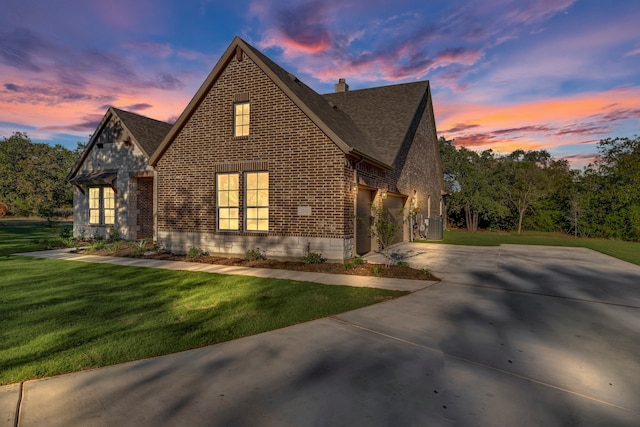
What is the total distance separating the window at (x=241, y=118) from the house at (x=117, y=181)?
8062 millimetres

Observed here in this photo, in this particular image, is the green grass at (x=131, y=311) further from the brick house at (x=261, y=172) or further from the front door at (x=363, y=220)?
the front door at (x=363, y=220)

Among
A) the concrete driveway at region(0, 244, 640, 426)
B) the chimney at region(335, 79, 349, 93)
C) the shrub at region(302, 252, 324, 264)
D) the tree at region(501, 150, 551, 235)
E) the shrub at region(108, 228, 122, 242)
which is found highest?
the chimney at region(335, 79, 349, 93)

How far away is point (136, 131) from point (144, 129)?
103cm

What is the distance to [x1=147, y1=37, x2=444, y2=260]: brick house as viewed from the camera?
1184 cm

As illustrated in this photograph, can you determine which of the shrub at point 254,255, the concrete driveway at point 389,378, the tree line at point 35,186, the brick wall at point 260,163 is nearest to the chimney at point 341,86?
the brick wall at point 260,163

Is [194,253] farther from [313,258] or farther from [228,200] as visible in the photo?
[313,258]

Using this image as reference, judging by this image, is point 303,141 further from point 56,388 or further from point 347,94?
point 347,94

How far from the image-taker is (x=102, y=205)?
795 inches

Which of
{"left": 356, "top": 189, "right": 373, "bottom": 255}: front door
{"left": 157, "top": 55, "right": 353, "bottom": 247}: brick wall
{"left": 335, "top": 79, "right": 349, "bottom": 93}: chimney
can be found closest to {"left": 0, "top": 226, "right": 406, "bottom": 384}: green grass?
Result: {"left": 157, "top": 55, "right": 353, "bottom": 247}: brick wall

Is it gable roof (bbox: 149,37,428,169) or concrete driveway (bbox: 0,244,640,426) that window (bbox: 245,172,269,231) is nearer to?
gable roof (bbox: 149,37,428,169)

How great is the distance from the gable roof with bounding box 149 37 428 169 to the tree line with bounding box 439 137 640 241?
1537 centimetres

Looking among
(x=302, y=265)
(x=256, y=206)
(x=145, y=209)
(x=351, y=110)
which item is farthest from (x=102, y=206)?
(x=351, y=110)

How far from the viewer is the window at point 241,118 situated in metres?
13.3

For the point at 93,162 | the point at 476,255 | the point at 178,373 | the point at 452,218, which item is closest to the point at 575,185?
the point at 452,218
